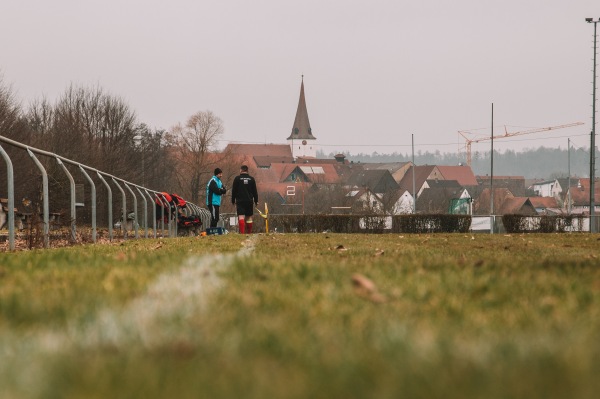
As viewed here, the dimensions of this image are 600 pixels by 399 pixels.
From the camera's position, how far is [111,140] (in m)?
65.0

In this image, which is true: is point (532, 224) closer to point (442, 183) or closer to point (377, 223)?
point (377, 223)

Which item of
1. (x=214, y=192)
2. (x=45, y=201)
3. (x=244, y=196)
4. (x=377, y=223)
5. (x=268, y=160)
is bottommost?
(x=377, y=223)

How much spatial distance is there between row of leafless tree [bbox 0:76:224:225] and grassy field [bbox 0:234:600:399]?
16363 mm

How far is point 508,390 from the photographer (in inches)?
94.4

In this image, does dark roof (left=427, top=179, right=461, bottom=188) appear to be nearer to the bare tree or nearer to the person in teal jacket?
the bare tree

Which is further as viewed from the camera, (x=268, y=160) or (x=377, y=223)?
(x=268, y=160)

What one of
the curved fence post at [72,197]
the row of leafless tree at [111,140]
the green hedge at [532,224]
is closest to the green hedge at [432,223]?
the green hedge at [532,224]

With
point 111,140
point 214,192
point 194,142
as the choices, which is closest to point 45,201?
point 214,192

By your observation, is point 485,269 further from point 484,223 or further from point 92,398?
point 484,223

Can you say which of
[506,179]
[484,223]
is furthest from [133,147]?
[506,179]

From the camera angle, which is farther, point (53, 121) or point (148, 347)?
point (53, 121)

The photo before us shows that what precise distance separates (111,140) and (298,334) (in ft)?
207

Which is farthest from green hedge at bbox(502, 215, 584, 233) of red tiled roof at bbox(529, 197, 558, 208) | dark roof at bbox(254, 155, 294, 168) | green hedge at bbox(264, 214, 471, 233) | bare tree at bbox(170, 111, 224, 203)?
dark roof at bbox(254, 155, 294, 168)

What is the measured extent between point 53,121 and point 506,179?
14670cm
